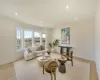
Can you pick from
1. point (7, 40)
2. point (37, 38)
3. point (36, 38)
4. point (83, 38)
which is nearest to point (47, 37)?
point (37, 38)

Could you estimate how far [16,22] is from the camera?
520 cm

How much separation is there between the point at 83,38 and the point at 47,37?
154 inches

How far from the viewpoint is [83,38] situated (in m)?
5.47

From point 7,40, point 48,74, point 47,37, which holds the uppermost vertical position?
point 47,37

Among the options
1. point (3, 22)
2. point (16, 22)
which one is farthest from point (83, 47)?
point (3, 22)

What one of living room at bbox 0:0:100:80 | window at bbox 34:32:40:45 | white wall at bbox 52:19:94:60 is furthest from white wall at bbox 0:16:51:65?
white wall at bbox 52:19:94:60

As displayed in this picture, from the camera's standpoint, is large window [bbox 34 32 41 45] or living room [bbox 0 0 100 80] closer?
living room [bbox 0 0 100 80]

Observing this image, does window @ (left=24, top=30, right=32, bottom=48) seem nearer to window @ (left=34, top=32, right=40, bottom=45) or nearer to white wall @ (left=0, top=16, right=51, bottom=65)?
window @ (left=34, top=32, right=40, bottom=45)

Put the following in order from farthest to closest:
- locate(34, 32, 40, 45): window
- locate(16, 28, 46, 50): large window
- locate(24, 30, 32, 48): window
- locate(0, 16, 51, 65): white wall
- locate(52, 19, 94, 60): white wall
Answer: locate(34, 32, 40, 45): window
locate(24, 30, 32, 48): window
locate(16, 28, 46, 50): large window
locate(52, 19, 94, 60): white wall
locate(0, 16, 51, 65): white wall

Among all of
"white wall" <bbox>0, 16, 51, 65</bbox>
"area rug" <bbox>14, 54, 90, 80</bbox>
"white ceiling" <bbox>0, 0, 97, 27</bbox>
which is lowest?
"area rug" <bbox>14, 54, 90, 80</bbox>

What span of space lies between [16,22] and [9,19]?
0.62 meters

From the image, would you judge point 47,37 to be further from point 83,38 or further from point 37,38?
point 83,38

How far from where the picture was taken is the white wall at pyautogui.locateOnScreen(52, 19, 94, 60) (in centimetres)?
505

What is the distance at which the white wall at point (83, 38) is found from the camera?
16.6 ft
